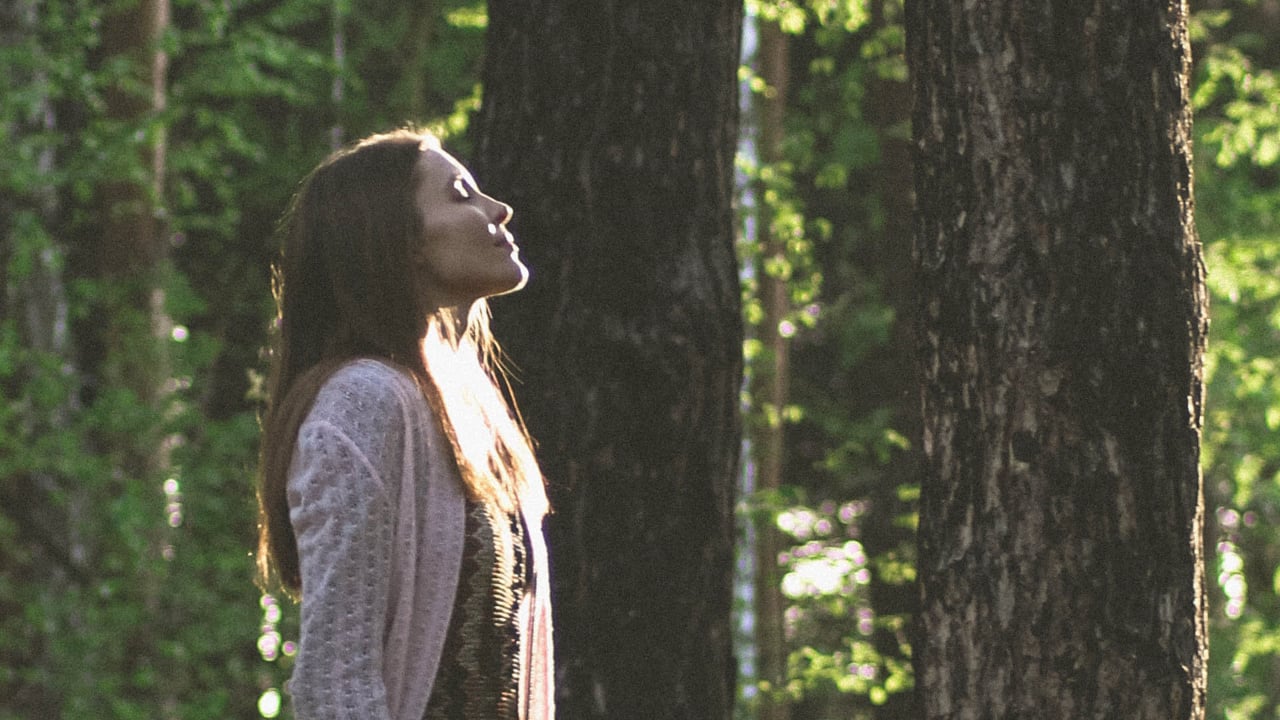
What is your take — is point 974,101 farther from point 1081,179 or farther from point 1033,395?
point 1033,395

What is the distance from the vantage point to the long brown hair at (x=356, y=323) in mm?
2975

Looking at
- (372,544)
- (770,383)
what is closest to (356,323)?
(372,544)

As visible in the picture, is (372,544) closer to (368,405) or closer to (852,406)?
(368,405)

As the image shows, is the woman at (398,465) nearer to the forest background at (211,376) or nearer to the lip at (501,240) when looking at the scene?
the lip at (501,240)

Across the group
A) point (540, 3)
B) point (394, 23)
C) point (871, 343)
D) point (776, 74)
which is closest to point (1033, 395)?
point (540, 3)

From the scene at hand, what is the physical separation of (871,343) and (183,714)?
Answer: 21.3 feet

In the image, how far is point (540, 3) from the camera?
5219 mm

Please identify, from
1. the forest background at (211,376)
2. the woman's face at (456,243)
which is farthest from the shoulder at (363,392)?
the forest background at (211,376)

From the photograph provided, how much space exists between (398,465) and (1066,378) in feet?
3.73

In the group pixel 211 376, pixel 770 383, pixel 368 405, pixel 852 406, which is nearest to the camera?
pixel 368 405

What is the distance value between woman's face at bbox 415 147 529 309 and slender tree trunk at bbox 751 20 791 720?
572 centimetres

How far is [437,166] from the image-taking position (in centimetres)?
314

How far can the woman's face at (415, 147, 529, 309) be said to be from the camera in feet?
10.1

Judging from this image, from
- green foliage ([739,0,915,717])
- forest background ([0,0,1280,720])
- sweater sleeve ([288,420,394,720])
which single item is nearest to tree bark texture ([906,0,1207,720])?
sweater sleeve ([288,420,394,720])
